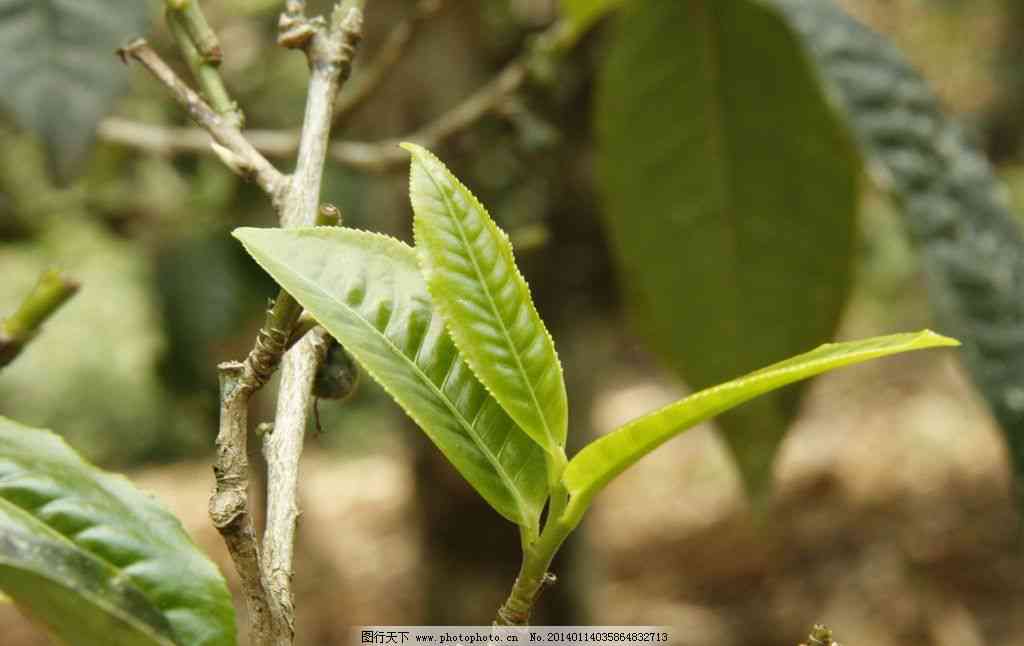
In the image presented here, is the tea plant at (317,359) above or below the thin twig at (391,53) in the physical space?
below

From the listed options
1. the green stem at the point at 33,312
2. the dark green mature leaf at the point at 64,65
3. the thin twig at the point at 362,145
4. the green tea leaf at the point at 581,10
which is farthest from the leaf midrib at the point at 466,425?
the green tea leaf at the point at 581,10

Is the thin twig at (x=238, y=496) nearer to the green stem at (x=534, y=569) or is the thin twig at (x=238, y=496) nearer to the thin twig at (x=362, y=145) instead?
the green stem at (x=534, y=569)

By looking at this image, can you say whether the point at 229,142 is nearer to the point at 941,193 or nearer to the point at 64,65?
the point at 64,65

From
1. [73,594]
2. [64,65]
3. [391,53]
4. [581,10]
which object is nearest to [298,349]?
[73,594]

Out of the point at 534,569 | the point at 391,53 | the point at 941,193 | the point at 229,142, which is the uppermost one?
the point at 391,53

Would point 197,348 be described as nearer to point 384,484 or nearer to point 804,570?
point 804,570

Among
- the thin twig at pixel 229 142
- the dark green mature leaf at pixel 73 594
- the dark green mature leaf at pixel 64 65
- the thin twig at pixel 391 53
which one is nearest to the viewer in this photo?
the dark green mature leaf at pixel 73 594
